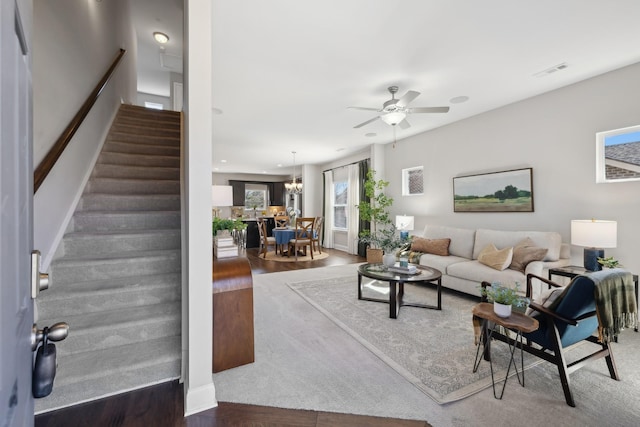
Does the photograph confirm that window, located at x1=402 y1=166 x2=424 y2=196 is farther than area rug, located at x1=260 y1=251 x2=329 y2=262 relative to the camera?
No

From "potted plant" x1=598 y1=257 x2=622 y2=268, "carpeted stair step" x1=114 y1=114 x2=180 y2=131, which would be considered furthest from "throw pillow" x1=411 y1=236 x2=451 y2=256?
"carpeted stair step" x1=114 y1=114 x2=180 y2=131

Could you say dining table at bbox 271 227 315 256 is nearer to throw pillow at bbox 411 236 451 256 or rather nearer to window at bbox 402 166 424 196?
window at bbox 402 166 424 196

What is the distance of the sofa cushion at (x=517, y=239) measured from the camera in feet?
10.8

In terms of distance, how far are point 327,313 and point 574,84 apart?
4041 millimetres

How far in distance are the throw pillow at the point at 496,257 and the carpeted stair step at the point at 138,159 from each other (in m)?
4.22

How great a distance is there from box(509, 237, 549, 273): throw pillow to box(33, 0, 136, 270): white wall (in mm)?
4574

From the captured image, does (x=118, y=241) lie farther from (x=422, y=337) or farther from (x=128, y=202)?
(x=422, y=337)

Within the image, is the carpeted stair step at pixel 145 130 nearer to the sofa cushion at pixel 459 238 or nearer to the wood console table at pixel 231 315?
the wood console table at pixel 231 315

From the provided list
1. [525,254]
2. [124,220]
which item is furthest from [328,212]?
[124,220]

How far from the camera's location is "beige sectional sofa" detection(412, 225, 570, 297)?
3.16 meters

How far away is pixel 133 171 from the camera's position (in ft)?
10.6

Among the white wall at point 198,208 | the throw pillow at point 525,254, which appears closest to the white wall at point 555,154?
the throw pillow at point 525,254

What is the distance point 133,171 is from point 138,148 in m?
0.59

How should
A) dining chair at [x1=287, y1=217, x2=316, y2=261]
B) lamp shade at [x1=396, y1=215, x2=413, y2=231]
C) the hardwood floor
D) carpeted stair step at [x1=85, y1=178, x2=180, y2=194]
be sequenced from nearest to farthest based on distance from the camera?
the hardwood floor
carpeted stair step at [x1=85, y1=178, x2=180, y2=194]
lamp shade at [x1=396, y1=215, x2=413, y2=231]
dining chair at [x1=287, y1=217, x2=316, y2=261]
